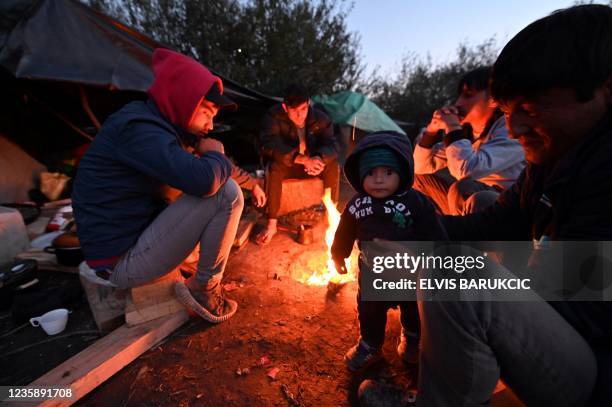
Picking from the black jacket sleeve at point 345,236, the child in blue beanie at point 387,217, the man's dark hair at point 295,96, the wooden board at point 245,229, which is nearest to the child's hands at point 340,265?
the black jacket sleeve at point 345,236

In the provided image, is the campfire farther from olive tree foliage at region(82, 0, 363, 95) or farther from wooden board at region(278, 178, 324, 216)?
olive tree foliage at region(82, 0, 363, 95)

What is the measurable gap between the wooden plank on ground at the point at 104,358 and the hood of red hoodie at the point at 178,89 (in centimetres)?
165

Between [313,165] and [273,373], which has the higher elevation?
[313,165]

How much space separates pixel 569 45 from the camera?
3.95 feet

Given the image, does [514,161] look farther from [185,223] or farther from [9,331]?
[9,331]

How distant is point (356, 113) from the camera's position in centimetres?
718

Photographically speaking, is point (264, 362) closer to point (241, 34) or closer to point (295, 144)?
point (295, 144)

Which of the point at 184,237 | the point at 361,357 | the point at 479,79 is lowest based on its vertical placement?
the point at 361,357

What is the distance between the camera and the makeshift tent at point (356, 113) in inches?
281

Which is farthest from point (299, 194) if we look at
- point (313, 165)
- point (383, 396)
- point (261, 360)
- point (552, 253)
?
point (552, 253)

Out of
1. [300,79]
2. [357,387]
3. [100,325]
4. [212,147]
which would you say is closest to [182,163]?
[212,147]

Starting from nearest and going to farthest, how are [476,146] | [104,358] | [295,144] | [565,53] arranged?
[565,53], [104,358], [476,146], [295,144]

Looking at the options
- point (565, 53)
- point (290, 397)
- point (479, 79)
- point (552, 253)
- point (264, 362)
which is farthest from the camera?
point (479, 79)

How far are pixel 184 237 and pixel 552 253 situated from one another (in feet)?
7.50
